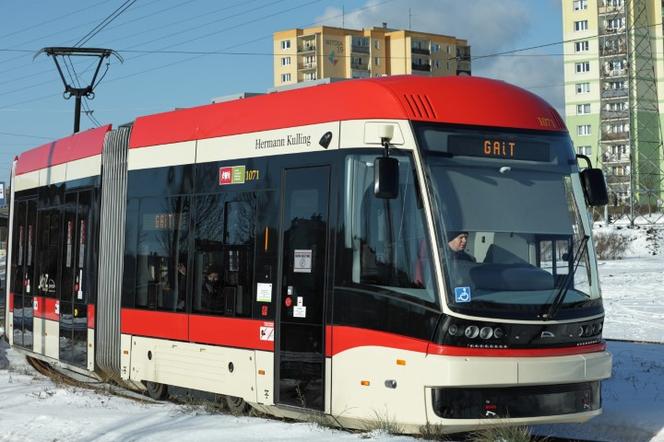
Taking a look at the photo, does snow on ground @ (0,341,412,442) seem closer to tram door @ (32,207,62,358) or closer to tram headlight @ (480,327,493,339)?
tram headlight @ (480,327,493,339)

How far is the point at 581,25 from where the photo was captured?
101m

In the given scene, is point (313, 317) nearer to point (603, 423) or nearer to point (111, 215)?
point (603, 423)

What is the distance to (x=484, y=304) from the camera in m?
9.08

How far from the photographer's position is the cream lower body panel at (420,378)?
354 inches

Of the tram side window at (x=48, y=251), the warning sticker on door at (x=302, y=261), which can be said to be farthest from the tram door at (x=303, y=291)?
the tram side window at (x=48, y=251)

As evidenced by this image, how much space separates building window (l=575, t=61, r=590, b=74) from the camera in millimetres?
100812

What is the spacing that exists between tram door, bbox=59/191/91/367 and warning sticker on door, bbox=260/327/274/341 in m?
4.44

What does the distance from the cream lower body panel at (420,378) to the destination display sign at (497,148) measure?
1.85 m

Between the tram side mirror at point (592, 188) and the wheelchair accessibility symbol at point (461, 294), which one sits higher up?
the tram side mirror at point (592, 188)

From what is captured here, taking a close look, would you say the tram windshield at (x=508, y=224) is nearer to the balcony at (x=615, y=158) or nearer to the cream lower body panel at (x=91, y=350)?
the cream lower body panel at (x=91, y=350)

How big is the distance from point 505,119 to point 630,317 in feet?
54.8

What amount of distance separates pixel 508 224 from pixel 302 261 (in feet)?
6.75

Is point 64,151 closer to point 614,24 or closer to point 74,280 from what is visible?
point 74,280

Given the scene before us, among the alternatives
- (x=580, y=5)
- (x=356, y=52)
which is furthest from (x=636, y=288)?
(x=356, y=52)
